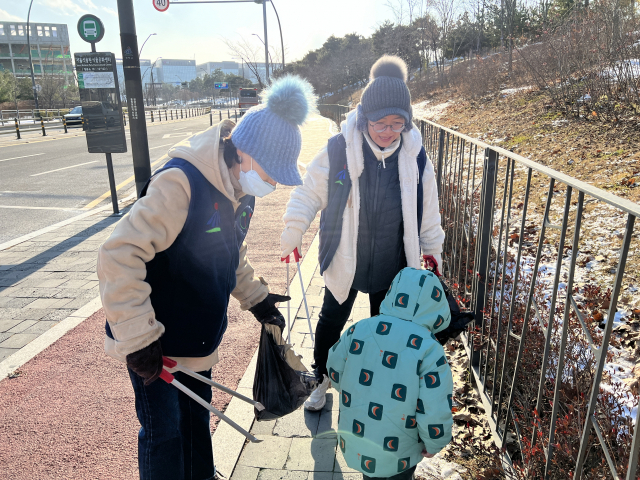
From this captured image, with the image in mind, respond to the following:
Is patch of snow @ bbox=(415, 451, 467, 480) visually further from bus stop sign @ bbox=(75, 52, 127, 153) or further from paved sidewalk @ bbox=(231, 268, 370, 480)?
bus stop sign @ bbox=(75, 52, 127, 153)

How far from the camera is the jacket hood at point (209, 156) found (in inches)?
70.5

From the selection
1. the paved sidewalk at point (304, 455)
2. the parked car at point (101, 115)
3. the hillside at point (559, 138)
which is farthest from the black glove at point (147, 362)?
the parked car at point (101, 115)

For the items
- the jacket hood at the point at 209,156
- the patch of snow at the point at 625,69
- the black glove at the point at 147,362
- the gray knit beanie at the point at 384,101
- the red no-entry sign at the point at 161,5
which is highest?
the red no-entry sign at the point at 161,5

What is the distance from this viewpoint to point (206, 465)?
2203 mm

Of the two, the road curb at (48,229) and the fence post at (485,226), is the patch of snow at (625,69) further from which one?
the road curb at (48,229)

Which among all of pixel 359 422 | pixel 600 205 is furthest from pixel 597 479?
pixel 600 205

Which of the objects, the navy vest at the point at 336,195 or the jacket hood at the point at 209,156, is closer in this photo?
the jacket hood at the point at 209,156

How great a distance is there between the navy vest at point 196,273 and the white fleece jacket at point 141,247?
4cm

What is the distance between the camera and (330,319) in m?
2.89

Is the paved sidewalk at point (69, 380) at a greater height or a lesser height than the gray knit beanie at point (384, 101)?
lesser

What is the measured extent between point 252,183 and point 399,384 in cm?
96

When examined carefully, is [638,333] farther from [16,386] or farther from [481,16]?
[481,16]

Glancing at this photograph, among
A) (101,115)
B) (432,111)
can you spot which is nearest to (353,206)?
(101,115)

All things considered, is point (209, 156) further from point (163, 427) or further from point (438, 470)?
point (438, 470)
